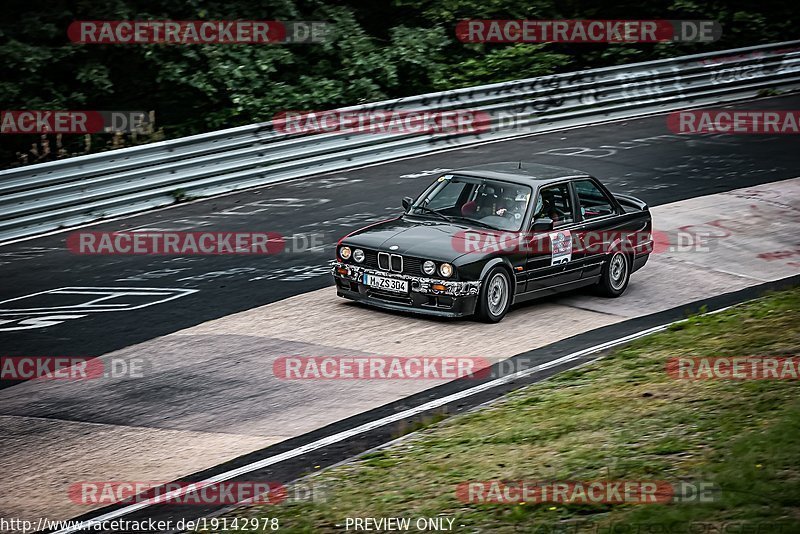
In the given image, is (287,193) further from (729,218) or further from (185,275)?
(729,218)

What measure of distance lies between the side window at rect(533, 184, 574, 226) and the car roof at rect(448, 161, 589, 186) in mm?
116

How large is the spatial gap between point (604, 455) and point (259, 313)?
18.9 feet

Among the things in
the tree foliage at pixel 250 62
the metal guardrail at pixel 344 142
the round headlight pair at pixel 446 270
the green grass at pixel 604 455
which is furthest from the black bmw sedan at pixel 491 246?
the tree foliage at pixel 250 62

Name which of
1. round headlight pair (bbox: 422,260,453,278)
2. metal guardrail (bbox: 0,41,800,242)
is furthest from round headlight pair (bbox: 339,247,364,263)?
metal guardrail (bbox: 0,41,800,242)

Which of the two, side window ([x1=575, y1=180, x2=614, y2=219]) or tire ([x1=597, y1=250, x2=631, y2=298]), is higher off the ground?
side window ([x1=575, y1=180, x2=614, y2=219])

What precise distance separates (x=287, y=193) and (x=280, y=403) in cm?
919

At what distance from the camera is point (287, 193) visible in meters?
17.8

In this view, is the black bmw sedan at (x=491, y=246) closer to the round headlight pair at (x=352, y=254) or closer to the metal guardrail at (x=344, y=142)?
the round headlight pair at (x=352, y=254)

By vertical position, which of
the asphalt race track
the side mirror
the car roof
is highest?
the car roof

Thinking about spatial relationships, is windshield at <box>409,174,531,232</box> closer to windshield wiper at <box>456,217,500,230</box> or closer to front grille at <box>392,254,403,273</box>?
windshield wiper at <box>456,217,500,230</box>

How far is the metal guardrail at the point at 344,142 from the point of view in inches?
618

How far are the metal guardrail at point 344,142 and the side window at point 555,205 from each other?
7507 mm

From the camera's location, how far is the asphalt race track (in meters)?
8.26

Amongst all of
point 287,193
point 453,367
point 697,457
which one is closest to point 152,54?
point 287,193
